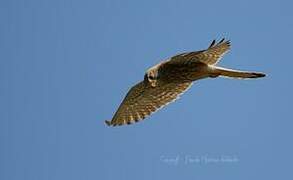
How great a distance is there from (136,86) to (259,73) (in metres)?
2.32

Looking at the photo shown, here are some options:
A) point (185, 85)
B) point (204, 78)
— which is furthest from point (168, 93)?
point (204, 78)

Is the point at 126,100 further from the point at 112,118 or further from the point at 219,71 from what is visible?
the point at 219,71

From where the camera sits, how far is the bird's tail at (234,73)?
25.7ft

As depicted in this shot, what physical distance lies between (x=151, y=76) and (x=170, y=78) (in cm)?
32

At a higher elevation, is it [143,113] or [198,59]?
[198,59]

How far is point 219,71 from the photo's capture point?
801cm

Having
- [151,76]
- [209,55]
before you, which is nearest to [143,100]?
[151,76]

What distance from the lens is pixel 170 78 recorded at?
8.54 m

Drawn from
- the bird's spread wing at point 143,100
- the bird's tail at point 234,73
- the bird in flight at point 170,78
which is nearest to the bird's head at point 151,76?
the bird in flight at point 170,78

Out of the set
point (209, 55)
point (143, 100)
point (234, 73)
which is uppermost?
point (209, 55)

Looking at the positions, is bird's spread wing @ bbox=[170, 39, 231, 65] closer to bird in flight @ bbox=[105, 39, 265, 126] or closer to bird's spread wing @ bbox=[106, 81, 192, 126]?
bird in flight @ bbox=[105, 39, 265, 126]

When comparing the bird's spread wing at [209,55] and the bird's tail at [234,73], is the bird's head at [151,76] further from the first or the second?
the bird's tail at [234,73]

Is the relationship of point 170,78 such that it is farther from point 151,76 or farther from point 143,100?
point 143,100

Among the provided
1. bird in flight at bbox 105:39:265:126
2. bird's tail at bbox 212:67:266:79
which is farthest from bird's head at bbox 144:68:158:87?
bird's tail at bbox 212:67:266:79
